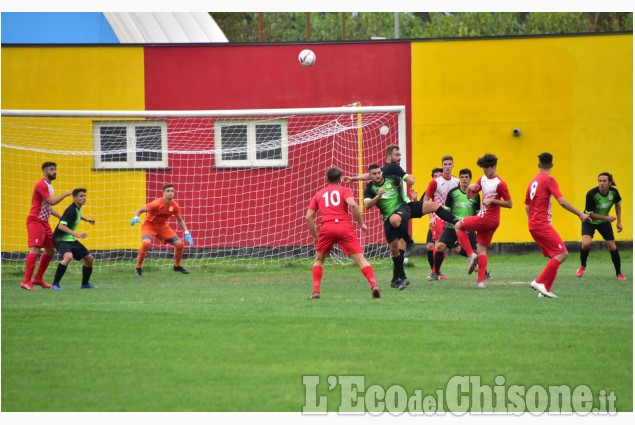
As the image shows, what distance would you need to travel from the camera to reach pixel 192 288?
1576 cm

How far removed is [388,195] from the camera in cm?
1532

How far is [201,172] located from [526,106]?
7043mm

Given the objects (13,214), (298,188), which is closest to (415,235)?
(298,188)

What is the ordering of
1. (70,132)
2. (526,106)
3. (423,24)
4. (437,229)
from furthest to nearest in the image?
(423,24) → (526,106) → (70,132) → (437,229)

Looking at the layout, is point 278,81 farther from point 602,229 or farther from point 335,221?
A: point 335,221

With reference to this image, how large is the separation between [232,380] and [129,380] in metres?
0.84

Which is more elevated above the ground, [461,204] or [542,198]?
[542,198]

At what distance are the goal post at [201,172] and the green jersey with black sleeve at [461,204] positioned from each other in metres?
4.70

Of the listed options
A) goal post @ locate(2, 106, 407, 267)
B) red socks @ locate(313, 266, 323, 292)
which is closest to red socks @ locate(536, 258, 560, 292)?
red socks @ locate(313, 266, 323, 292)

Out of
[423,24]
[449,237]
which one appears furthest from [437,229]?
[423,24]

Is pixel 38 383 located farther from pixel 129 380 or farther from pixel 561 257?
pixel 561 257

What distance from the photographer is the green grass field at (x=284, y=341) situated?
27.6 feet

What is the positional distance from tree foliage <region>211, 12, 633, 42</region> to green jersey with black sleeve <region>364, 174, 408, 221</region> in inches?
1818

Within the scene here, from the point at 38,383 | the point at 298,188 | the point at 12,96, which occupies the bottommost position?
the point at 38,383
